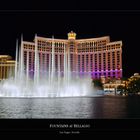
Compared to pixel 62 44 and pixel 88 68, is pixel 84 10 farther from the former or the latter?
pixel 88 68

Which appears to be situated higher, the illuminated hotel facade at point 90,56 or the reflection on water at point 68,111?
the illuminated hotel facade at point 90,56

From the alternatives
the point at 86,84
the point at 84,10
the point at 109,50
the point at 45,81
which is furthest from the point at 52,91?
the point at 109,50

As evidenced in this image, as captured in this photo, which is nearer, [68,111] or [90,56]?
[68,111]

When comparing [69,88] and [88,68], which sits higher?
[88,68]

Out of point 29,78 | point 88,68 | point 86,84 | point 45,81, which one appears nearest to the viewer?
point 29,78

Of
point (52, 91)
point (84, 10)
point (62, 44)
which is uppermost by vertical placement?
point (62, 44)

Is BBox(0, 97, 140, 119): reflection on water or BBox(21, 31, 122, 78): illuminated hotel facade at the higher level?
BBox(21, 31, 122, 78): illuminated hotel facade

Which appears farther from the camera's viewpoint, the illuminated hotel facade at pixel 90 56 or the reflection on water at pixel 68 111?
the illuminated hotel facade at pixel 90 56

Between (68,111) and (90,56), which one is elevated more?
(90,56)

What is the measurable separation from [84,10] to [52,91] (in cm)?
1840

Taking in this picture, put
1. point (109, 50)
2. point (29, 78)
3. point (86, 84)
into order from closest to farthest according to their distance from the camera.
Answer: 1. point (29, 78)
2. point (86, 84)
3. point (109, 50)

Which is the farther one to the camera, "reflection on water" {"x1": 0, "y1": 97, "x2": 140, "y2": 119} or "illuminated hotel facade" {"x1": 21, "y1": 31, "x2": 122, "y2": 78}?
"illuminated hotel facade" {"x1": 21, "y1": 31, "x2": 122, "y2": 78}
